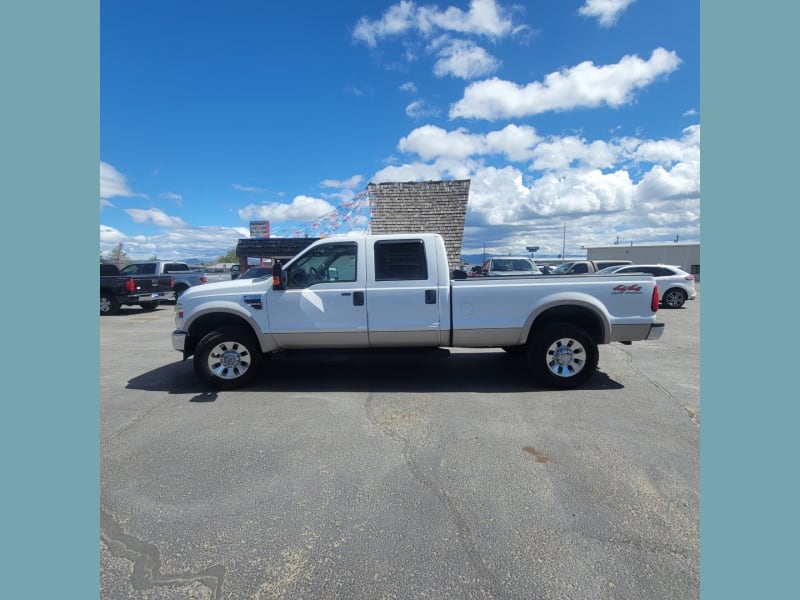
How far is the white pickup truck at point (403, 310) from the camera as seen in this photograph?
484 cm

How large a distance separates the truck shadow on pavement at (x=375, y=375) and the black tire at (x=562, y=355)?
0.64ft

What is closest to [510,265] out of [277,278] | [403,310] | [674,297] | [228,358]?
[674,297]

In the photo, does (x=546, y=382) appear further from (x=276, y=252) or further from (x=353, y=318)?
(x=276, y=252)

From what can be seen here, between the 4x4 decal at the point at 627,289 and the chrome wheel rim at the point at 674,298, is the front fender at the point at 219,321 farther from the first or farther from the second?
the chrome wheel rim at the point at 674,298

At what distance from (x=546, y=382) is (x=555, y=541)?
2.83 metres

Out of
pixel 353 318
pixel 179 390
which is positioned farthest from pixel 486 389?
pixel 179 390

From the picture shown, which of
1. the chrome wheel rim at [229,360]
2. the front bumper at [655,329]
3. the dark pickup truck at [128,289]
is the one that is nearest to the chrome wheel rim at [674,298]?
the front bumper at [655,329]

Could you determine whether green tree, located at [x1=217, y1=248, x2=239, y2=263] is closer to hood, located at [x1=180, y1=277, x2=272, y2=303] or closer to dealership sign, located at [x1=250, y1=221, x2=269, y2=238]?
dealership sign, located at [x1=250, y1=221, x2=269, y2=238]

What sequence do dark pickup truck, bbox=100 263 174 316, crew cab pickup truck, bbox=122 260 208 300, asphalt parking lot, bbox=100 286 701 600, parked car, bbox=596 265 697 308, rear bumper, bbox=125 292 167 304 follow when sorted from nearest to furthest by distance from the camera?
1. asphalt parking lot, bbox=100 286 701 600
2. parked car, bbox=596 265 697 308
3. dark pickup truck, bbox=100 263 174 316
4. rear bumper, bbox=125 292 167 304
5. crew cab pickup truck, bbox=122 260 208 300

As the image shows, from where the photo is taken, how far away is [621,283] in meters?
4.89

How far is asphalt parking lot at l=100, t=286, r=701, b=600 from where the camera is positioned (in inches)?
81.7

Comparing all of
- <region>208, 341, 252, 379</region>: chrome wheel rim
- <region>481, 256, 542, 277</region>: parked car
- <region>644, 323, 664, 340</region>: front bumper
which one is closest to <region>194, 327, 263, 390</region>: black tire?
<region>208, 341, 252, 379</region>: chrome wheel rim

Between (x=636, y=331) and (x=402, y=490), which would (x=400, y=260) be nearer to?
(x=402, y=490)

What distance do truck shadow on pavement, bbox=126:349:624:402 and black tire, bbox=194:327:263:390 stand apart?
17 centimetres
